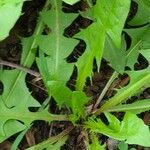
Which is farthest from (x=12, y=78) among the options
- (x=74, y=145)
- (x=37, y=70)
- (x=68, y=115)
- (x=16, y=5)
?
(x=16, y=5)

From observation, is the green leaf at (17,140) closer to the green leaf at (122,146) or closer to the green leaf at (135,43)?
the green leaf at (122,146)

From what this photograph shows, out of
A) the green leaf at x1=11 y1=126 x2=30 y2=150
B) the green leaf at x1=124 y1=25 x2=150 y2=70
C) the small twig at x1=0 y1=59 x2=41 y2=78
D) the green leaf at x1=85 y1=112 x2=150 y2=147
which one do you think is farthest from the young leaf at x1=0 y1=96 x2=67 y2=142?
the green leaf at x1=124 y1=25 x2=150 y2=70

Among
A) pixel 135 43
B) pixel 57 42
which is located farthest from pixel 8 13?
pixel 135 43

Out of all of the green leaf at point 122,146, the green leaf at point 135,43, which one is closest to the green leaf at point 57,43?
the green leaf at point 135,43

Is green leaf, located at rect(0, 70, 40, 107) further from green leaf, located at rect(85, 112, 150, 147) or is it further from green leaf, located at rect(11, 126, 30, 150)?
green leaf, located at rect(85, 112, 150, 147)

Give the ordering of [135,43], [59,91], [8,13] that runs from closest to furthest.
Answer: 1. [8,13]
2. [59,91]
3. [135,43]

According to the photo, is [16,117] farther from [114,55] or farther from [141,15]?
[141,15]
